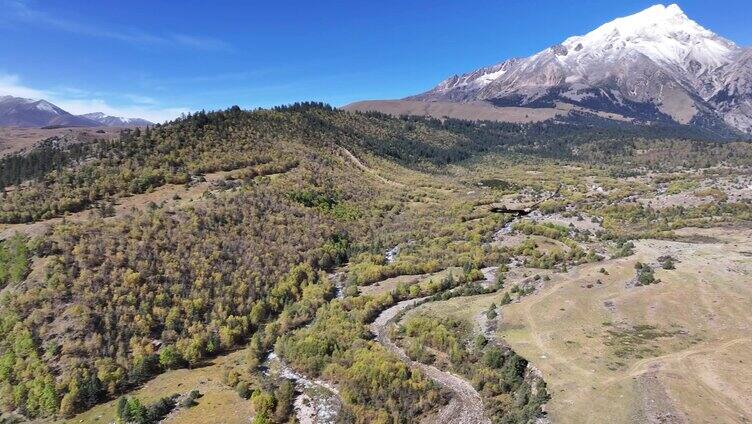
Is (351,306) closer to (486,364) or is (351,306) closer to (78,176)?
(486,364)

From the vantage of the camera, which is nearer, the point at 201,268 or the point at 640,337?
the point at 640,337

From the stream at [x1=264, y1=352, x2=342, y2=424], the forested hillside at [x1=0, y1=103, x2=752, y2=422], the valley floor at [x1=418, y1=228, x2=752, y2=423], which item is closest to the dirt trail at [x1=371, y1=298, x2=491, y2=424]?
the forested hillside at [x1=0, y1=103, x2=752, y2=422]

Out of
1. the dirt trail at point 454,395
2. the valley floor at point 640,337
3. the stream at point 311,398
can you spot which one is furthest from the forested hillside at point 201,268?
the valley floor at point 640,337

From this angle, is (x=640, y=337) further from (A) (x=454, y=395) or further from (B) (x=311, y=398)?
(B) (x=311, y=398)

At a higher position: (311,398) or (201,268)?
(201,268)

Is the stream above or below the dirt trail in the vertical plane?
below

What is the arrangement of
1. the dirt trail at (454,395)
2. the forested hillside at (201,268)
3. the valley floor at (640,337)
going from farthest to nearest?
the forested hillside at (201,268)
the dirt trail at (454,395)
the valley floor at (640,337)

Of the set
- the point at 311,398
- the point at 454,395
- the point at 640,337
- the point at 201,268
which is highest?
the point at 640,337

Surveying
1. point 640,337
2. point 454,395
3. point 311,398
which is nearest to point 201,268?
point 311,398

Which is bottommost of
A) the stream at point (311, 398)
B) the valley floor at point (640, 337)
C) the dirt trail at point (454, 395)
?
the stream at point (311, 398)

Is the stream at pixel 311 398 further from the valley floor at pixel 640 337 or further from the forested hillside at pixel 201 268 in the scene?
the valley floor at pixel 640 337

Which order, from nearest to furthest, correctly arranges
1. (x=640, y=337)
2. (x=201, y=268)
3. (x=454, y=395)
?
(x=454, y=395), (x=640, y=337), (x=201, y=268)

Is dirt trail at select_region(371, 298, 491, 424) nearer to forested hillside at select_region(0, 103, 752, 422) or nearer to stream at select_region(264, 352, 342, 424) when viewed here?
forested hillside at select_region(0, 103, 752, 422)

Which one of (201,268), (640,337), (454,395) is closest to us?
(454,395)
